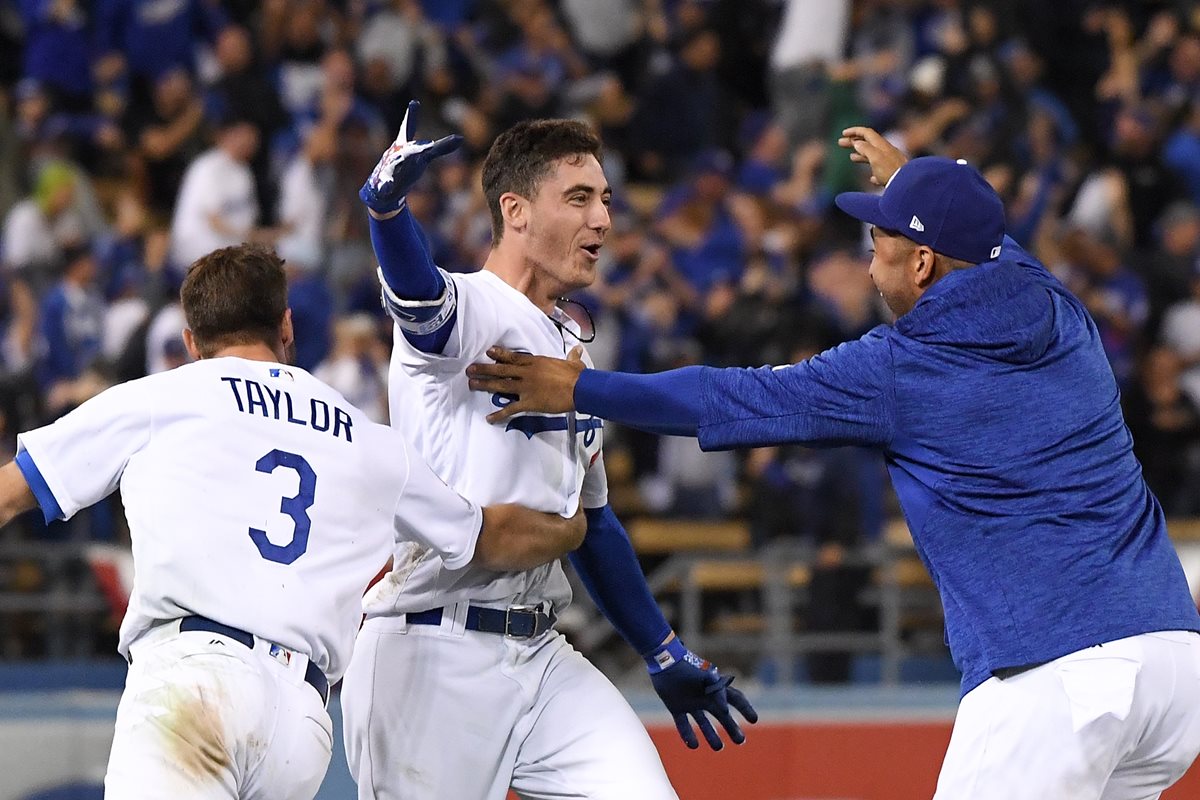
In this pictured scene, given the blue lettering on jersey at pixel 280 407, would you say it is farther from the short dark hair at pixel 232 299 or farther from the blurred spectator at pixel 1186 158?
the blurred spectator at pixel 1186 158

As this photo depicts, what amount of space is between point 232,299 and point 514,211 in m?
1.07

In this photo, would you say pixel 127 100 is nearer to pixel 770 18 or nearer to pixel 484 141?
pixel 484 141

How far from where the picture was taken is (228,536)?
402 cm

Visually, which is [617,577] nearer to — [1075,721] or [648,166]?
[1075,721]

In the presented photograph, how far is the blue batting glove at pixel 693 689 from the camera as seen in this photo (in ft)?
17.5

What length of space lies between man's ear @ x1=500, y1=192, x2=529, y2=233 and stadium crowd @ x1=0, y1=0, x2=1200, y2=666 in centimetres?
391

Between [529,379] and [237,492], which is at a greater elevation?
[529,379]

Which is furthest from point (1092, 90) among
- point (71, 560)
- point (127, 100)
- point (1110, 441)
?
point (1110, 441)

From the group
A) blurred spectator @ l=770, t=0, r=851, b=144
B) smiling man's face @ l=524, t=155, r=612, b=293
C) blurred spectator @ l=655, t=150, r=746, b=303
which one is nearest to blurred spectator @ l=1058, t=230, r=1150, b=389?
blurred spectator @ l=655, t=150, r=746, b=303

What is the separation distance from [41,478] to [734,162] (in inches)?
384

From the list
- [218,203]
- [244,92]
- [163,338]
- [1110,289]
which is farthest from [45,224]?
[1110,289]

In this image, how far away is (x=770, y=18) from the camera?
14.1 metres

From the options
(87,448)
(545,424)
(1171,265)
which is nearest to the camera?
(87,448)

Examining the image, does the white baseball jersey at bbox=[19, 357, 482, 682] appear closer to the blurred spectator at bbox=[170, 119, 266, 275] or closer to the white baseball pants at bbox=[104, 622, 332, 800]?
the white baseball pants at bbox=[104, 622, 332, 800]
